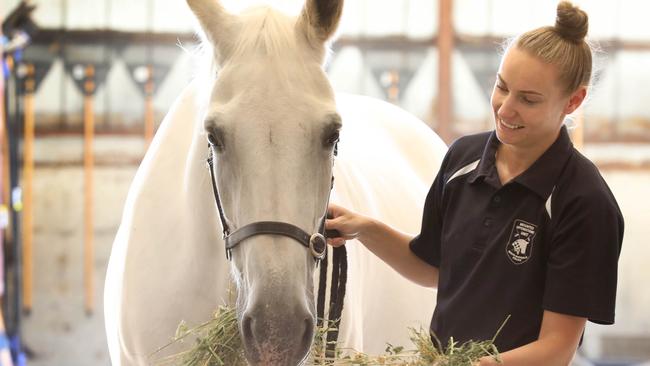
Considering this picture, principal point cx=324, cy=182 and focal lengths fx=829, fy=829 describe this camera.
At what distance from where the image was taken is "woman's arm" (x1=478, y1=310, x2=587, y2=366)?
4.58 ft

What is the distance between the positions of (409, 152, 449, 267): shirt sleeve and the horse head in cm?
32

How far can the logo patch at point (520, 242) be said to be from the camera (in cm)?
146

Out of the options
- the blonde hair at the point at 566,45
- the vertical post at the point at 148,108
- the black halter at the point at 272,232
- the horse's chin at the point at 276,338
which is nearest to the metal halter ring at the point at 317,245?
the black halter at the point at 272,232

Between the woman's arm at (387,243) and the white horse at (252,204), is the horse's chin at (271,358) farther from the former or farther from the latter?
the woman's arm at (387,243)

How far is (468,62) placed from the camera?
618 centimetres

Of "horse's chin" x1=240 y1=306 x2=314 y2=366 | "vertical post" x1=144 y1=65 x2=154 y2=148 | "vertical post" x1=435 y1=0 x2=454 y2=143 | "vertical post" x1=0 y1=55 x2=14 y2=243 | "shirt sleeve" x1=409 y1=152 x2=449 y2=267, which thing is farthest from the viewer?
"vertical post" x1=435 y1=0 x2=454 y2=143

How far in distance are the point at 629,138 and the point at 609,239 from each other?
204 inches

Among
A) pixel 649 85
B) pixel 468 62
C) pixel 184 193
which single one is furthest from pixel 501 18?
pixel 184 193

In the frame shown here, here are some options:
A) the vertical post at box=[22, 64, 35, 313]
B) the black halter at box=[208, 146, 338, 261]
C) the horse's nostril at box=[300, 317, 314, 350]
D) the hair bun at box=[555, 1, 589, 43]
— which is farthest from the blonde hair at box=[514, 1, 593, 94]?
the vertical post at box=[22, 64, 35, 313]

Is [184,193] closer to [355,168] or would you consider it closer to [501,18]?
[355,168]

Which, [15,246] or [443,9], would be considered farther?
[443,9]

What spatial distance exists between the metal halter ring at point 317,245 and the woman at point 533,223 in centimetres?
29

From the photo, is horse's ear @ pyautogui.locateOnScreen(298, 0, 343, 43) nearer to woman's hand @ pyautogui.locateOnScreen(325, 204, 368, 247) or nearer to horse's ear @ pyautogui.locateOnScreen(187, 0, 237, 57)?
horse's ear @ pyautogui.locateOnScreen(187, 0, 237, 57)

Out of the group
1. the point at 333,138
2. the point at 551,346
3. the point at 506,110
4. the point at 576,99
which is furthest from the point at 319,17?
the point at 551,346
